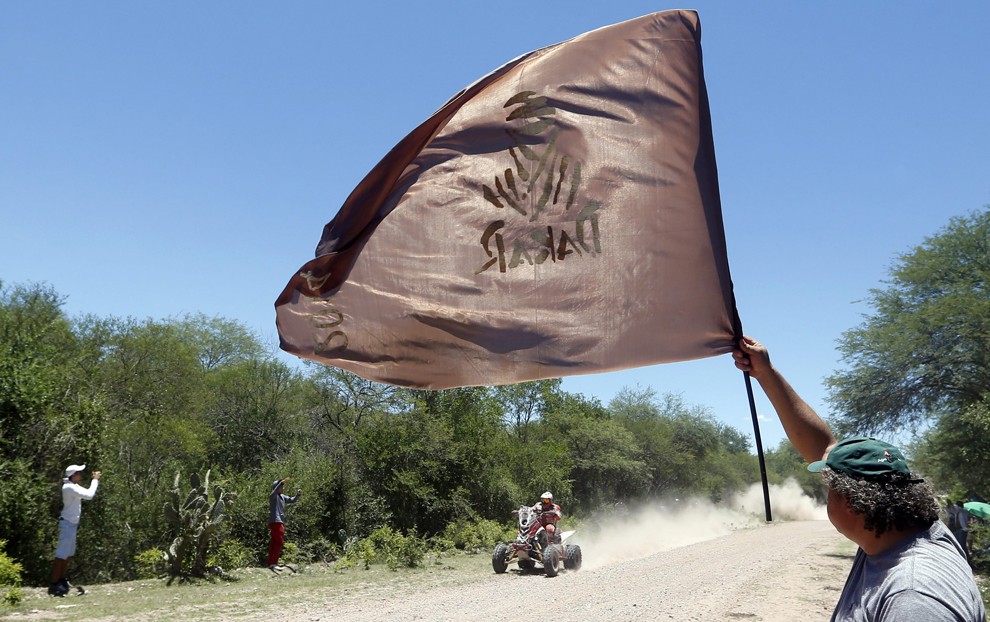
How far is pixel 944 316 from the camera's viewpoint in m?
22.6

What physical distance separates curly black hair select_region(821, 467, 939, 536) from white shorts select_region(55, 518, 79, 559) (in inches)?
511

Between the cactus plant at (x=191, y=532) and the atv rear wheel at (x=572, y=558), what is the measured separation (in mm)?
7573

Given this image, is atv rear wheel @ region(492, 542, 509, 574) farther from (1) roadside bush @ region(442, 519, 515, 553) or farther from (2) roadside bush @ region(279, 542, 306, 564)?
(1) roadside bush @ region(442, 519, 515, 553)

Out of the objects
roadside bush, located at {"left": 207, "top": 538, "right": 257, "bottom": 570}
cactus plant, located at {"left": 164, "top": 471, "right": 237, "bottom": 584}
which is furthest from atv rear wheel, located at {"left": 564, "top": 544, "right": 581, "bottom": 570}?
cactus plant, located at {"left": 164, "top": 471, "right": 237, "bottom": 584}

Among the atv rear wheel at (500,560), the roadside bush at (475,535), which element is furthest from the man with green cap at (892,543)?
the roadside bush at (475,535)

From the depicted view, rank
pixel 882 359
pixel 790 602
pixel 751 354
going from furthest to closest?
pixel 882 359
pixel 790 602
pixel 751 354

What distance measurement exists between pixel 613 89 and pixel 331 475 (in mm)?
21127

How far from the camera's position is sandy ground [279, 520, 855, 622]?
11.6 m

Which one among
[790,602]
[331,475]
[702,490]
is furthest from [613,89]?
[702,490]

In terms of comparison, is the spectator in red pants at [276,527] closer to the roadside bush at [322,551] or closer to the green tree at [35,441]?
the roadside bush at [322,551]

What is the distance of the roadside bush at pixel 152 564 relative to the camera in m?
15.6

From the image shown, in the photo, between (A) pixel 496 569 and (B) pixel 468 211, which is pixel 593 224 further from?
(A) pixel 496 569

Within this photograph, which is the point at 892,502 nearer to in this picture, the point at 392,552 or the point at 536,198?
the point at 536,198

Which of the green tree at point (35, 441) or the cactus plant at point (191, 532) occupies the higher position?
the green tree at point (35, 441)
